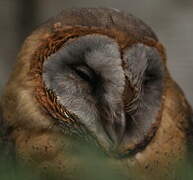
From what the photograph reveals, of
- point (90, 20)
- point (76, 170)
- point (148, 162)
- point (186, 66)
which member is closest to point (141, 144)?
point (148, 162)

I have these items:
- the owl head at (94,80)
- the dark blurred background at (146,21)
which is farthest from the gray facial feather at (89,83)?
the dark blurred background at (146,21)

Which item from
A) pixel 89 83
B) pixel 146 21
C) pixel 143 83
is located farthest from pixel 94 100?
pixel 146 21

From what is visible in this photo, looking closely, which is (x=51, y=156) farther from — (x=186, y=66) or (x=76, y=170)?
(x=186, y=66)

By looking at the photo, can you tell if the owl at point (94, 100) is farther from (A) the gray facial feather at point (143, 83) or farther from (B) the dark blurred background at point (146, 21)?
(B) the dark blurred background at point (146, 21)

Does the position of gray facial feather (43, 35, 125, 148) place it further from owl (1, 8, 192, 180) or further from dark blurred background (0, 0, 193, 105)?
dark blurred background (0, 0, 193, 105)

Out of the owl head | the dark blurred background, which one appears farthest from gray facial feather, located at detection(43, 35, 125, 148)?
the dark blurred background

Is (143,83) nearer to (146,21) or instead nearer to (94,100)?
(94,100)
